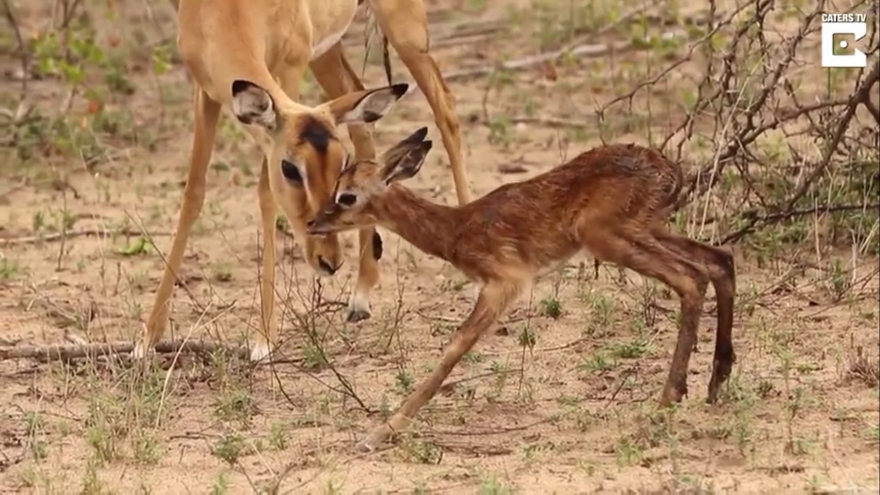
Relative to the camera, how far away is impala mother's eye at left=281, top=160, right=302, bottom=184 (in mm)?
7352

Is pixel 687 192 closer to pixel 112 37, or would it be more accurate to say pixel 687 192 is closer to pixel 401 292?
pixel 401 292

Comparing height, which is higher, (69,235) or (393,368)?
(69,235)

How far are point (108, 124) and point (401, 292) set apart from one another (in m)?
4.36

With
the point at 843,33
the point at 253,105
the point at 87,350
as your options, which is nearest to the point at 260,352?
the point at 87,350

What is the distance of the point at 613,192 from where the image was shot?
649cm

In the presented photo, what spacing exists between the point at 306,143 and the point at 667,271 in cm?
167

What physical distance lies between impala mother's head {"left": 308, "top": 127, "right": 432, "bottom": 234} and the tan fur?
0.42m

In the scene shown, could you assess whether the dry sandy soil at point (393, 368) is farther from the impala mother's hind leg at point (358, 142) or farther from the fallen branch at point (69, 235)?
the impala mother's hind leg at point (358, 142)

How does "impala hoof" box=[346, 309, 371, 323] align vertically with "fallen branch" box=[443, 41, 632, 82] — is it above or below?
below

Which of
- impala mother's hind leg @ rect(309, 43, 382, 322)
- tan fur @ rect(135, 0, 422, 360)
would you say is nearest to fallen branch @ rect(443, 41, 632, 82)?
impala mother's hind leg @ rect(309, 43, 382, 322)

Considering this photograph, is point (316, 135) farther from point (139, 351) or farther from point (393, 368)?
point (139, 351)

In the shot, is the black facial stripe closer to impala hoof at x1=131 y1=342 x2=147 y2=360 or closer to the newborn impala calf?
the newborn impala calf

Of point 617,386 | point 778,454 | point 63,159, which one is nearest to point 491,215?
point 617,386

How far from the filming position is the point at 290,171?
740 cm
